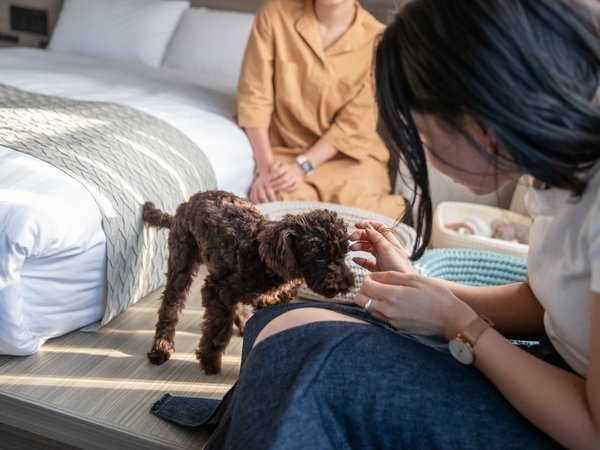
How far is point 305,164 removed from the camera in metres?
2.16

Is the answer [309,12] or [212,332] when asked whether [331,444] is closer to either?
[212,332]

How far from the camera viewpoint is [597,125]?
0.72 meters

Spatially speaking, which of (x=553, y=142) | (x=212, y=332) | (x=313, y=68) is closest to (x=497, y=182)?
(x=553, y=142)

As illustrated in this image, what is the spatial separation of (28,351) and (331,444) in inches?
34.0

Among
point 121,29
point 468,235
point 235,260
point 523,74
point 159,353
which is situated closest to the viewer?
point 523,74

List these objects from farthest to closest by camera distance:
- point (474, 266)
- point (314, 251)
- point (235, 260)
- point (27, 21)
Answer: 1. point (27, 21)
2. point (474, 266)
3. point (235, 260)
4. point (314, 251)

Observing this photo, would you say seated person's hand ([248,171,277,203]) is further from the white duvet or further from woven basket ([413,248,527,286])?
the white duvet

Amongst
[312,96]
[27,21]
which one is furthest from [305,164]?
[27,21]

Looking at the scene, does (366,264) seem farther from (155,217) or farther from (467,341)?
(155,217)

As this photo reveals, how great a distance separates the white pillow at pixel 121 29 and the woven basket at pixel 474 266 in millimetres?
1994

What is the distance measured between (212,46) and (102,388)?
81.4 inches

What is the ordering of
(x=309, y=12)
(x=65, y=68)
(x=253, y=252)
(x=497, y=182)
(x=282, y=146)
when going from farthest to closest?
1. (x=65, y=68)
2. (x=282, y=146)
3. (x=309, y=12)
4. (x=253, y=252)
5. (x=497, y=182)

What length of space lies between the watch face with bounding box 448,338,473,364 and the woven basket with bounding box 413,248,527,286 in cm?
95

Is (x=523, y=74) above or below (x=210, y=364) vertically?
above
